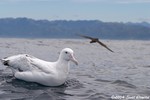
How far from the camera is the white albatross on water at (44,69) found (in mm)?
19234

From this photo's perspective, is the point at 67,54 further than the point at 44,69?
Yes

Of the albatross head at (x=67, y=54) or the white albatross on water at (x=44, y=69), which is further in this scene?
the albatross head at (x=67, y=54)

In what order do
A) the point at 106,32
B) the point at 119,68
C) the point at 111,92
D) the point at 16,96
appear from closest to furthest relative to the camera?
the point at 16,96 → the point at 111,92 → the point at 119,68 → the point at 106,32

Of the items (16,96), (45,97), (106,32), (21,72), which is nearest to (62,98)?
(45,97)

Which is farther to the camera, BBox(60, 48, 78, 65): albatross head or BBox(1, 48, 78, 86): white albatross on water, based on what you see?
BBox(60, 48, 78, 65): albatross head

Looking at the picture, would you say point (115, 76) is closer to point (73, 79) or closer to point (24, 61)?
point (73, 79)

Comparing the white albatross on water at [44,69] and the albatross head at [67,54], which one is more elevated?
the albatross head at [67,54]

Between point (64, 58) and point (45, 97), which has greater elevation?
point (64, 58)

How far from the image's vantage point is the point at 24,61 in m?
20.3

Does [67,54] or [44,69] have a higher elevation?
[67,54]

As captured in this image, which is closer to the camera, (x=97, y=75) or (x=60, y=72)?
(x=60, y=72)

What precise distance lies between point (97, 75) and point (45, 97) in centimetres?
700

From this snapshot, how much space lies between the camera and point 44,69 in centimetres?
1939

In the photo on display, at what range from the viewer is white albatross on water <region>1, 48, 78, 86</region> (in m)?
19.2
